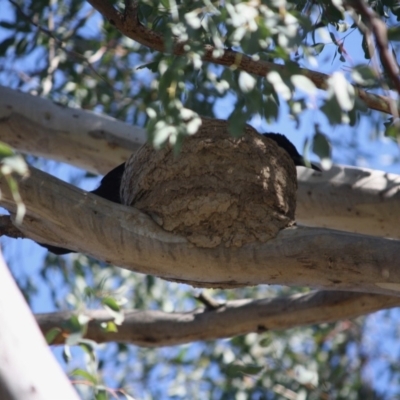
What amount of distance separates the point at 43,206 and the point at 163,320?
2.04 m

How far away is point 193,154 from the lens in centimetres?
443

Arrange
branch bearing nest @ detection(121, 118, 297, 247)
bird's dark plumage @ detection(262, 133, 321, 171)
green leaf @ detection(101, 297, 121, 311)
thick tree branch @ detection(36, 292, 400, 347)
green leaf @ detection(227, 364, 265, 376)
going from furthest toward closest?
1. bird's dark plumage @ detection(262, 133, 321, 171)
2. thick tree branch @ detection(36, 292, 400, 347)
3. green leaf @ detection(227, 364, 265, 376)
4. green leaf @ detection(101, 297, 121, 311)
5. branch bearing nest @ detection(121, 118, 297, 247)

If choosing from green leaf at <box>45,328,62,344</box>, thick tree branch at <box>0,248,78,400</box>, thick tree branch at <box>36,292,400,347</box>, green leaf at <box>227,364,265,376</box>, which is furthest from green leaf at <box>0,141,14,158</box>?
thick tree branch at <box>36,292,400,347</box>

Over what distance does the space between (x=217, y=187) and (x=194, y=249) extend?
411mm

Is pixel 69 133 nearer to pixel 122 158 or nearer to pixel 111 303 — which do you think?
pixel 122 158

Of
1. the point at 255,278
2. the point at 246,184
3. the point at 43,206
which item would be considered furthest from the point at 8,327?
the point at 246,184

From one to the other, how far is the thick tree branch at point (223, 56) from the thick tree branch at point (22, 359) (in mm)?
1221

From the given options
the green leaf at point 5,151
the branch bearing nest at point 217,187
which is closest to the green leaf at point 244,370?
the branch bearing nest at point 217,187

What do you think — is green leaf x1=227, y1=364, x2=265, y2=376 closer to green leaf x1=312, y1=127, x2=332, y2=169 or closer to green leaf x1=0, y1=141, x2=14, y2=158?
green leaf x1=312, y1=127, x2=332, y2=169

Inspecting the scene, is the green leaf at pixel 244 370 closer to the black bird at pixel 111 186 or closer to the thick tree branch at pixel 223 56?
the black bird at pixel 111 186

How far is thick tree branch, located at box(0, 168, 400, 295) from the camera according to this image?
3.84m

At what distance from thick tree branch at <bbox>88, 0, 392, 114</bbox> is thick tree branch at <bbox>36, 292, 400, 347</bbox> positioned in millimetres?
2036

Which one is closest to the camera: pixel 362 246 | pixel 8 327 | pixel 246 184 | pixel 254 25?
pixel 8 327

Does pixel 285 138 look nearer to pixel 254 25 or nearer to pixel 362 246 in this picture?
pixel 362 246
